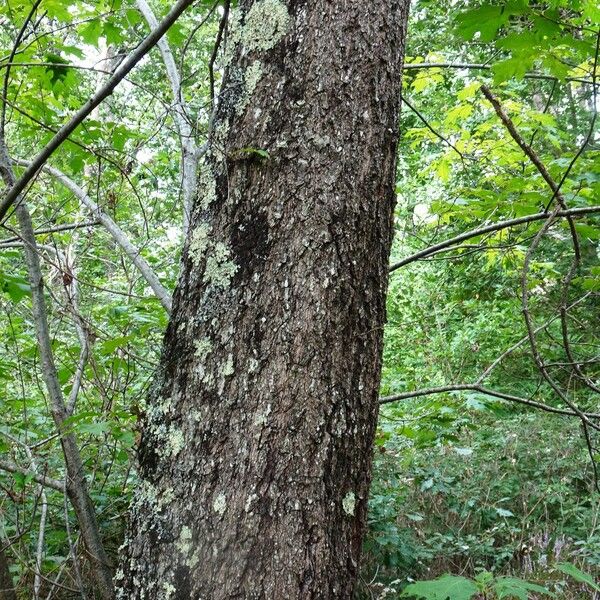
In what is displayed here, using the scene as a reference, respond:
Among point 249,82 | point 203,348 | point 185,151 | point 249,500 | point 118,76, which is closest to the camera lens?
point 249,500

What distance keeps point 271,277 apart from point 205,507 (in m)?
0.41

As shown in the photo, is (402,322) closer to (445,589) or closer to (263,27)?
(445,589)

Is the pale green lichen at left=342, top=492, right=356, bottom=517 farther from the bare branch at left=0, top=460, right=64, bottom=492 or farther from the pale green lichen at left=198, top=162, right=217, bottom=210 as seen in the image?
the bare branch at left=0, top=460, right=64, bottom=492

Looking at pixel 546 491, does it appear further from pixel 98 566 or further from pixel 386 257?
pixel 386 257

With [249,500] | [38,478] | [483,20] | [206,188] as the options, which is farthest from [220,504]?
[483,20]

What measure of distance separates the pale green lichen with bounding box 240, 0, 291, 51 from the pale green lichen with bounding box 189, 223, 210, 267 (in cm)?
39

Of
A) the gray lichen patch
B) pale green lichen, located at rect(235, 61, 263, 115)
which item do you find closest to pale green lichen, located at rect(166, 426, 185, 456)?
the gray lichen patch

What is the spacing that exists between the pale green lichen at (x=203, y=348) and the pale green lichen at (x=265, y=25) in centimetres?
60

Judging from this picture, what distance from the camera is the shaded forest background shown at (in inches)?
76.6

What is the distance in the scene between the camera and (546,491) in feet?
13.7

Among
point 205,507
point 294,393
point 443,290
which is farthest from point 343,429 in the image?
point 443,290

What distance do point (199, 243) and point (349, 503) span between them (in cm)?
56

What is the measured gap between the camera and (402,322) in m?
4.22

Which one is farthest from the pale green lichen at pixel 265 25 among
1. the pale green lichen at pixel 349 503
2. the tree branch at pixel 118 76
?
the pale green lichen at pixel 349 503
